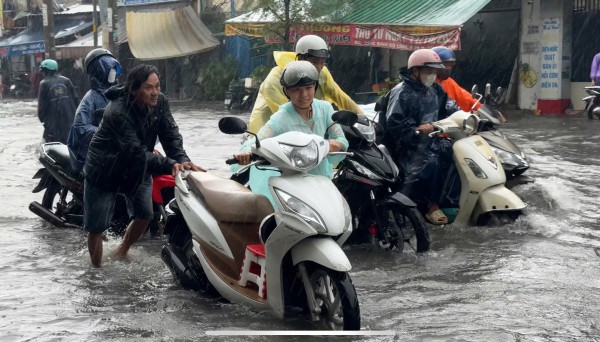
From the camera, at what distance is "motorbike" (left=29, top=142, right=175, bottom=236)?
312 inches

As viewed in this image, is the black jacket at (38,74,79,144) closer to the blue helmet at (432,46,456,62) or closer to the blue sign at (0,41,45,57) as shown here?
the blue helmet at (432,46,456,62)

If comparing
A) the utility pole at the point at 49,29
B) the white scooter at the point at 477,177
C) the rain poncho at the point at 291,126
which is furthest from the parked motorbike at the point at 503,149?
the utility pole at the point at 49,29

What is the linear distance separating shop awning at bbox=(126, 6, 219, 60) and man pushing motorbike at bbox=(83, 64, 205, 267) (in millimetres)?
27788

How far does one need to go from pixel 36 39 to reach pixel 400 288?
42.0 meters

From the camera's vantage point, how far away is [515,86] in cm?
2236

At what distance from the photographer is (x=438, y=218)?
830 cm

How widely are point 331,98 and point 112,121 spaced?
250cm

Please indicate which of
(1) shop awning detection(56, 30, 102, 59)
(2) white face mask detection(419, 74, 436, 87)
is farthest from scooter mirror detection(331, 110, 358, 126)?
(1) shop awning detection(56, 30, 102, 59)

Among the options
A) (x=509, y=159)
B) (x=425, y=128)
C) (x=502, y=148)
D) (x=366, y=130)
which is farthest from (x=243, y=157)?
(x=502, y=148)

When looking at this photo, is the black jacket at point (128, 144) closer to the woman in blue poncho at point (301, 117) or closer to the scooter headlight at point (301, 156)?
the woman in blue poncho at point (301, 117)

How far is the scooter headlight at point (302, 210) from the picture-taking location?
4.84 m

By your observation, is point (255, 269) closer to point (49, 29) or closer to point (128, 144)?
point (128, 144)

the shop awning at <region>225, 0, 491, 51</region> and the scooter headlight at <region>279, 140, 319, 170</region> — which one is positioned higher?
the shop awning at <region>225, 0, 491, 51</region>

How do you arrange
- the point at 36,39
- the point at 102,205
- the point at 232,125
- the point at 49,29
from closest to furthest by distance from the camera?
the point at 232,125 < the point at 102,205 < the point at 49,29 < the point at 36,39
